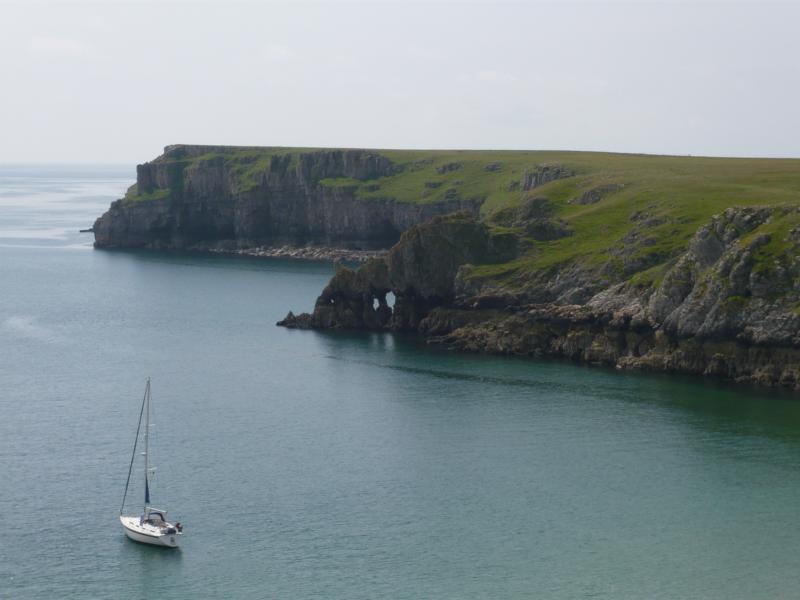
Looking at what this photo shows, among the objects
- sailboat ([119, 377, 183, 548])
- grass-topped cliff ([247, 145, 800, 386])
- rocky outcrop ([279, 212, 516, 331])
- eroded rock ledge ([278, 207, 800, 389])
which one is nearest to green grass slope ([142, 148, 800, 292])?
grass-topped cliff ([247, 145, 800, 386])

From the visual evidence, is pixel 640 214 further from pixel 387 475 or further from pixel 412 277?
pixel 387 475

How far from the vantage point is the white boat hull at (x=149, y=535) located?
71.7 meters

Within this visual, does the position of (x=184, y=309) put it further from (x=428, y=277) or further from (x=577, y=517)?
(x=577, y=517)

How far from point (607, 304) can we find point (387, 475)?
48405 mm

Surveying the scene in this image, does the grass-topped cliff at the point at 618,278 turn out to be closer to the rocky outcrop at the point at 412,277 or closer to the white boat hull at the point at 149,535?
the rocky outcrop at the point at 412,277

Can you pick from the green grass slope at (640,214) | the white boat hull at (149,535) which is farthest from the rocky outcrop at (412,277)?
the white boat hull at (149,535)

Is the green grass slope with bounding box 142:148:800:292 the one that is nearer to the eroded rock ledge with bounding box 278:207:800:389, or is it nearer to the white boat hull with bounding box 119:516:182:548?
the eroded rock ledge with bounding box 278:207:800:389

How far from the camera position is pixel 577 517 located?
257 ft

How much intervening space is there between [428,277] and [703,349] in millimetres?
36145

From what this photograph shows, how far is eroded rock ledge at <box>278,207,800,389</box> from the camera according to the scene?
115500 millimetres

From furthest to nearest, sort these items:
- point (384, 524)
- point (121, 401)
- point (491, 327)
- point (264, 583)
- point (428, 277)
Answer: point (428, 277)
point (491, 327)
point (121, 401)
point (384, 524)
point (264, 583)

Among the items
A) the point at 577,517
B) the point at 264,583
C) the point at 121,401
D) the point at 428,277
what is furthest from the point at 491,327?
the point at 264,583

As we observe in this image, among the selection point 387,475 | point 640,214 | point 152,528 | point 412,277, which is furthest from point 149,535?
point 640,214

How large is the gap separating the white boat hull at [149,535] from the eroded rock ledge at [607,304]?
6096 centimetres
